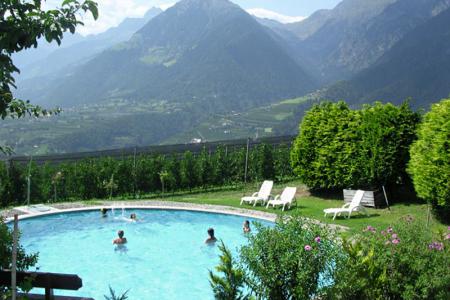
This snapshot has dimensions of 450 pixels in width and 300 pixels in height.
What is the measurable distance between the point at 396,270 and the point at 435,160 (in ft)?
25.5

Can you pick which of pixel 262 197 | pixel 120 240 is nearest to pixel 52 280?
pixel 120 240

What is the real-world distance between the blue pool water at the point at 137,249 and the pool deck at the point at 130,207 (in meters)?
0.19

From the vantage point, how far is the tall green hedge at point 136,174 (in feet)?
66.4

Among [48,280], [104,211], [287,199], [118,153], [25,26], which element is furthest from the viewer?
[118,153]

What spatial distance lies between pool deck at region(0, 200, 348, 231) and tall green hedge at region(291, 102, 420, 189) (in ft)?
10.9

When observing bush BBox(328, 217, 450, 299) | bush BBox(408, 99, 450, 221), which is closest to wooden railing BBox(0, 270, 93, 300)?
bush BBox(328, 217, 450, 299)

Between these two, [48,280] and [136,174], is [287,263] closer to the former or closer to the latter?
[48,280]

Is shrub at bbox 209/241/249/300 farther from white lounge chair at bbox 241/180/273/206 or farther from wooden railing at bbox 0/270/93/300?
white lounge chair at bbox 241/180/273/206

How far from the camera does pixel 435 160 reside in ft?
43.7

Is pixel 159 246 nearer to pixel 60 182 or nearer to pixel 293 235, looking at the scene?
pixel 60 182

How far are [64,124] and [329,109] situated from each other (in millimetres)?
164705

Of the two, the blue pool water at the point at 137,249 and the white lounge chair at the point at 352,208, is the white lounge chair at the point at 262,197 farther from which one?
the white lounge chair at the point at 352,208

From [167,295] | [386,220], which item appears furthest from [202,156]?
[167,295]

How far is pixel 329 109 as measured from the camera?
1941 cm
